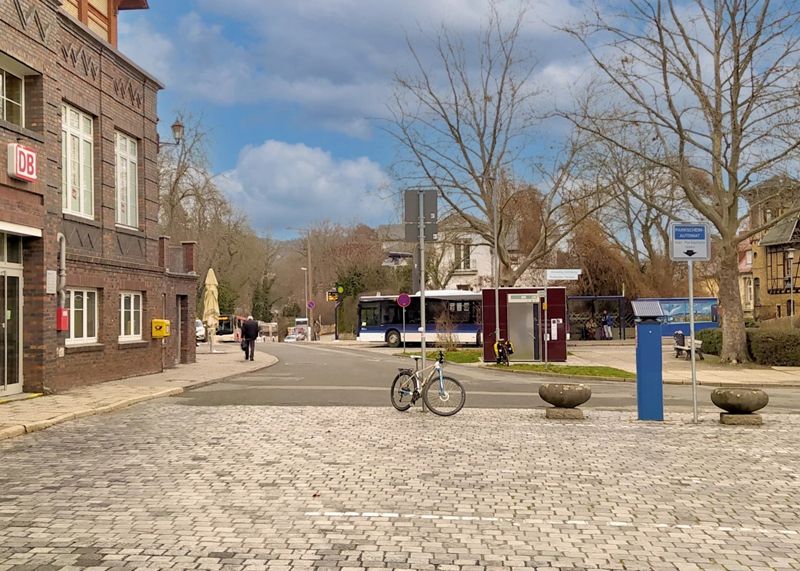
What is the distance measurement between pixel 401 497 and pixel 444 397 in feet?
19.2

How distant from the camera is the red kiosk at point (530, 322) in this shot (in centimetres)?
2755

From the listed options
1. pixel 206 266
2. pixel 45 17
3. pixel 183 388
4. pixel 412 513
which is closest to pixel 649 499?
pixel 412 513

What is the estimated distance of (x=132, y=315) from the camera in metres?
20.3

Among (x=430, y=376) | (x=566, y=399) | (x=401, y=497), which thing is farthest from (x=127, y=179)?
(x=401, y=497)

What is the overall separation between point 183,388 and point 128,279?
144 inches

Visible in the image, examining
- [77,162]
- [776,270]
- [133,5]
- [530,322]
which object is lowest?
[530,322]

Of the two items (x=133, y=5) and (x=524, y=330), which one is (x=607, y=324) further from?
(x=133, y=5)

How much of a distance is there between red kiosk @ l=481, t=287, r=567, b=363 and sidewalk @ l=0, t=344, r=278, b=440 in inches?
385

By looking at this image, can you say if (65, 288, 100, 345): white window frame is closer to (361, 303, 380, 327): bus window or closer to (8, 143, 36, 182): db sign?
(8, 143, 36, 182): db sign

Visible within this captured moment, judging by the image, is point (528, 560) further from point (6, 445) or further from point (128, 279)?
point (128, 279)

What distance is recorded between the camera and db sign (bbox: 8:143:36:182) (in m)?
13.8

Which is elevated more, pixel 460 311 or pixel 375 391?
pixel 460 311

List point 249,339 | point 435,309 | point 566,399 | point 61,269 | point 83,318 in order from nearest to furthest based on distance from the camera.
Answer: point 566,399 < point 61,269 < point 83,318 < point 249,339 < point 435,309

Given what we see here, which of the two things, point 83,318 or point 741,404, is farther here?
point 83,318
